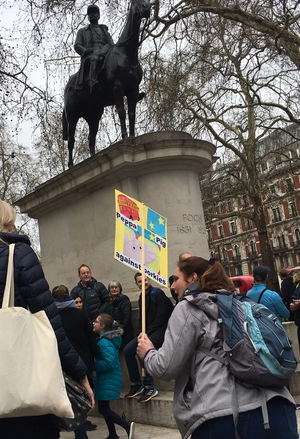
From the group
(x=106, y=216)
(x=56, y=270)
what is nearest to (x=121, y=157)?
(x=106, y=216)

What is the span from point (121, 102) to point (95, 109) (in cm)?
99

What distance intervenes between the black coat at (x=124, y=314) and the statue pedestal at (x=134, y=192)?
903 millimetres

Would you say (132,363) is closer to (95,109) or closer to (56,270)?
(56,270)

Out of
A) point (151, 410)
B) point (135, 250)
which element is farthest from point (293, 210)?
point (135, 250)

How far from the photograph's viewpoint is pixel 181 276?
2.80 metres

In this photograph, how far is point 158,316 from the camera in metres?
5.59

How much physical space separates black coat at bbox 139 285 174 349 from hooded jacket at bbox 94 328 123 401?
0.37 m

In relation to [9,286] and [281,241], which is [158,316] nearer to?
[9,286]

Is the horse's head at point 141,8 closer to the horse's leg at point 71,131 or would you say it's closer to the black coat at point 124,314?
the horse's leg at point 71,131

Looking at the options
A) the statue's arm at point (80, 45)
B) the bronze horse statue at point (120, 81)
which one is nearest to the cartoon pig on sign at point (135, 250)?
the bronze horse statue at point (120, 81)

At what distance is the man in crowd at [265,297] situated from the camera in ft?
19.5

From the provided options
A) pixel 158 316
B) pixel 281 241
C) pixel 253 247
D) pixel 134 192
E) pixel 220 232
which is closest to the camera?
pixel 158 316

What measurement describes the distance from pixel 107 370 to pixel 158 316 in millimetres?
784

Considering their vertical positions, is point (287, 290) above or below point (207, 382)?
above
